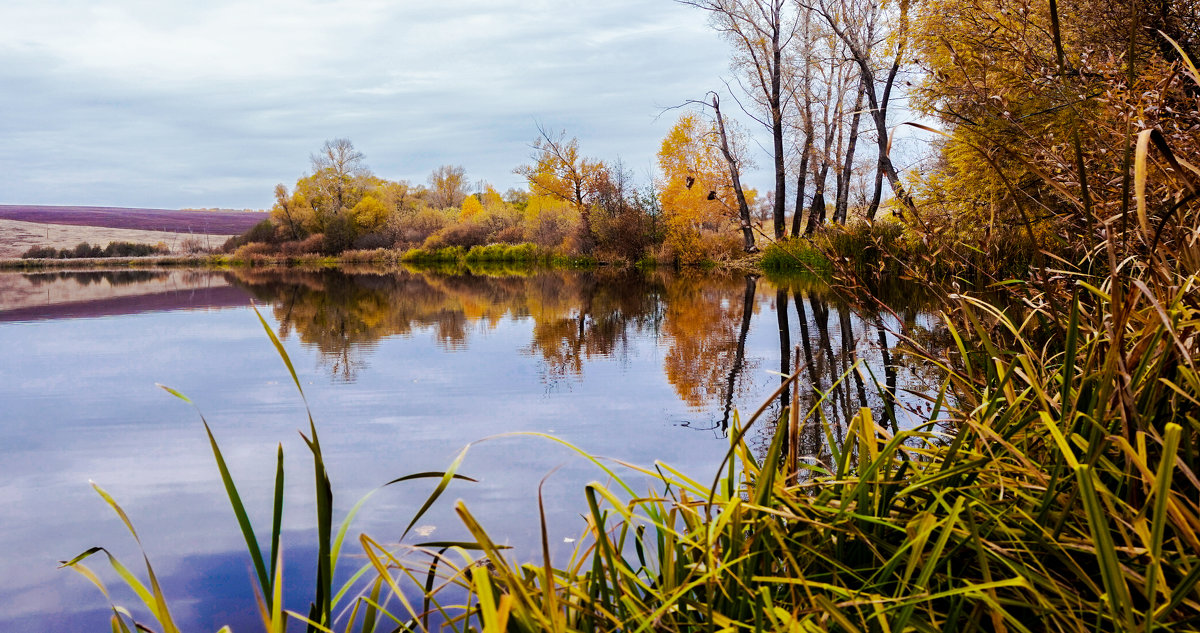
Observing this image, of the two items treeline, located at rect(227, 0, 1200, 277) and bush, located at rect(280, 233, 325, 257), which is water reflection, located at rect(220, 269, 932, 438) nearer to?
treeline, located at rect(227, 0, 1200, 277)

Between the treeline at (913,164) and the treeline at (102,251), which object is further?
the treeline at (102,251)

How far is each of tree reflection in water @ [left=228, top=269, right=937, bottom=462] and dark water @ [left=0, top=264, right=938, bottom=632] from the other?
5 centimetres

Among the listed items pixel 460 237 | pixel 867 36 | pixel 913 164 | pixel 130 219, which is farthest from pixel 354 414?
pixel 130 219

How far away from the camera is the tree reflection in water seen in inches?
170

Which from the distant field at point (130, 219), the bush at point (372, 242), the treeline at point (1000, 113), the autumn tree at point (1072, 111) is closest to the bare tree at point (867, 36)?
the treeline at point (1000, 113)

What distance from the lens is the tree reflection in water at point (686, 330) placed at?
431 cm

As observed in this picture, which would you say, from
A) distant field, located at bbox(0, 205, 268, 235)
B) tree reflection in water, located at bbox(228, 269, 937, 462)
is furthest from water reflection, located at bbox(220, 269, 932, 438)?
distant field, located at bbox(0, 205, 268, 235)

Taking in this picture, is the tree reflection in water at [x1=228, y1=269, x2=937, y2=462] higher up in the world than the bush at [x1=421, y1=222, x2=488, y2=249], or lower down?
lower down

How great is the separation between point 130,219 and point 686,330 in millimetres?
66416

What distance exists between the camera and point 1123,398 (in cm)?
106

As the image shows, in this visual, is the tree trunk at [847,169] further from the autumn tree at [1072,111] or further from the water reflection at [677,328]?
the autumn tree at [1072,111]

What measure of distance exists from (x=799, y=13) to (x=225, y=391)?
19.7 m

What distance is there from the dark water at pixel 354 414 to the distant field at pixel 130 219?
52653 mm

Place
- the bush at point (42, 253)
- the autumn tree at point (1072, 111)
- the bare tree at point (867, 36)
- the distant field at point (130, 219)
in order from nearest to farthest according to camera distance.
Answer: the autumn tree at point (1072, 111) → the bare tree at point (867, 36) → the bush at point (42, 253) → the distant field at point (130, 219)
